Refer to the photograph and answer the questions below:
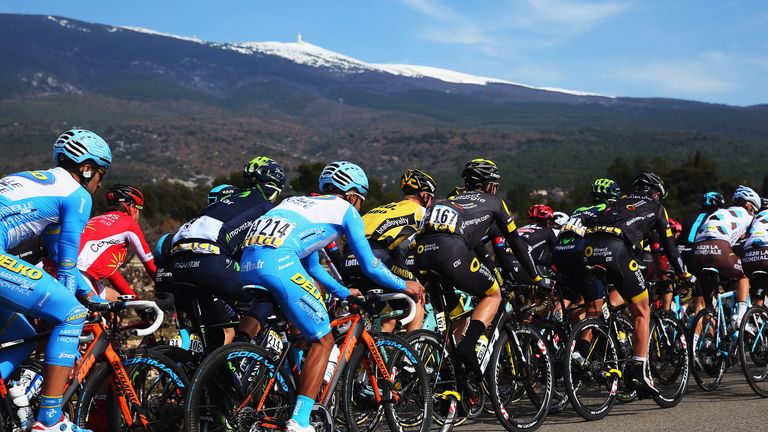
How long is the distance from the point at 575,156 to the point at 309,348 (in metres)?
102

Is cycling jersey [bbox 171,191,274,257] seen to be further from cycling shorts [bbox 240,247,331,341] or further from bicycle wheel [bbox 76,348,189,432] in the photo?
bicycle wheel [bbox 76,348,189,432]

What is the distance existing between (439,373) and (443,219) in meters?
1.38

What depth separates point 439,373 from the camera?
6707 mm

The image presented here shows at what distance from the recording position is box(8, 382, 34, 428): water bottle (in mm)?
4957

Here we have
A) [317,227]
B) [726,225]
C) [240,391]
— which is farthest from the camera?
[726,225]

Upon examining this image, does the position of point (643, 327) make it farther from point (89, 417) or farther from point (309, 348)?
point (89, 417)

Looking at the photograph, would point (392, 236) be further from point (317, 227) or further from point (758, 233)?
point (758, 233)

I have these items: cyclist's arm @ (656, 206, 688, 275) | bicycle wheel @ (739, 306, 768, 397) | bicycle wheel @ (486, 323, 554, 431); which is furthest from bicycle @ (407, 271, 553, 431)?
bicycle wheel @ (739, 306, 768, 397)

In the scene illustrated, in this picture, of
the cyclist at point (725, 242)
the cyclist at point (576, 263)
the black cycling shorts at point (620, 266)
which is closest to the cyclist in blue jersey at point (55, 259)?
the black cycling shorts at point (620, 266)

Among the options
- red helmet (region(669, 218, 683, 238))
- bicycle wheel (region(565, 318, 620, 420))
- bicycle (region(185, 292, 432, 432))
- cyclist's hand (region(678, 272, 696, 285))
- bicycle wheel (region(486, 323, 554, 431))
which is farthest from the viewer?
red helmet (region(669, 218, 683, 238))

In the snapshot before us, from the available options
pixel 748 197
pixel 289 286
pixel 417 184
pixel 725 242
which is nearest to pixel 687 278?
pixel 725 242

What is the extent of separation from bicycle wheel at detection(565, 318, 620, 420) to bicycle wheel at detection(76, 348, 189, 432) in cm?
355

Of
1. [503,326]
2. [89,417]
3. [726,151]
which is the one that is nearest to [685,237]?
[503,326]

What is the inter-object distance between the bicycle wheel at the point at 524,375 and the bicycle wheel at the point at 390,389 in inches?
35.5
